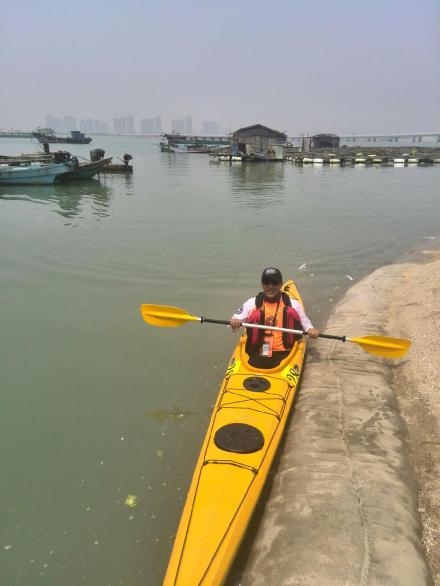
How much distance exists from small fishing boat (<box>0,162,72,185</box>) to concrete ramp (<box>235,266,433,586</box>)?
26814 millimetres

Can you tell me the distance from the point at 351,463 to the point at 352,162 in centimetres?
5799

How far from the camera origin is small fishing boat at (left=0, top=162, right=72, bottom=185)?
27.2m

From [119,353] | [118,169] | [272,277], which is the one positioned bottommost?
[119,353]

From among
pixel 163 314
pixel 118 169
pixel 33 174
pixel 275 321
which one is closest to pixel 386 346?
pixel 275 321

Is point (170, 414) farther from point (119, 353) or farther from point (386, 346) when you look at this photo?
point (386, 346)

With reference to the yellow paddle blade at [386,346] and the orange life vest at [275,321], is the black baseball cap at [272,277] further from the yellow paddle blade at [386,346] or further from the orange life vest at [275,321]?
the yellow paddle blade at [386,346]

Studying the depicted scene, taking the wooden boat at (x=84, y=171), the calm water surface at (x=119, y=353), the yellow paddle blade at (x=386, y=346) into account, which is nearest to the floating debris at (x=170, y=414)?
the calm water surface at (x=119, y=353)

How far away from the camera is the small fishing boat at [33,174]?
2722 centimetres

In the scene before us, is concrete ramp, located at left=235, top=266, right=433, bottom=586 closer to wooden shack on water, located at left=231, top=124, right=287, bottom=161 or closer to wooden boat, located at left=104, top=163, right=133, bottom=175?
wooden boat, located at left=104, top=163, right=133, bottom=175

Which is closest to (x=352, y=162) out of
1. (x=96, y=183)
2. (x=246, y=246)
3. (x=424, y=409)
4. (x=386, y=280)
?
(x=96, y=183)

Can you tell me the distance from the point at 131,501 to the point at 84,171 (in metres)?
29.4

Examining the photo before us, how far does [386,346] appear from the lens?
5555 millimetres

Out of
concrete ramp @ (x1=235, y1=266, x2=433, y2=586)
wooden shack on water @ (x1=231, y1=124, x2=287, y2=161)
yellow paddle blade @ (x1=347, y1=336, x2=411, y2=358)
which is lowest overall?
concrete ramp @ (x1=235, y1=266, x2=433, y2=586)

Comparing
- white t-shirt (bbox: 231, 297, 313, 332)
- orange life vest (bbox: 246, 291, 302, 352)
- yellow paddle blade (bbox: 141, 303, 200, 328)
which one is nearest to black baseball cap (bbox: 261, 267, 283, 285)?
orange life vest (bbox: 246, 291, 302, 352)
